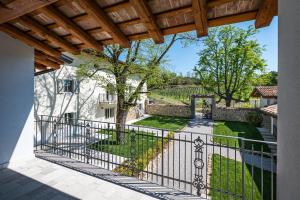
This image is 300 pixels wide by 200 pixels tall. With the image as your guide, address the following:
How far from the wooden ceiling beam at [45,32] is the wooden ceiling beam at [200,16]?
290 centimetres

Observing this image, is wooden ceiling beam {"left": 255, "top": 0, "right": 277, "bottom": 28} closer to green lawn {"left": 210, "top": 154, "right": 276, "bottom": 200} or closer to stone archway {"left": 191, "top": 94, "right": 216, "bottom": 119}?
green lawn {"left": 210, "top": 154, "right": 276, "bottom": 200}

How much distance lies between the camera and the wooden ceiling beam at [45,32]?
11.2ft

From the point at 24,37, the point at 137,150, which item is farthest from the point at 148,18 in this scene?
the point at 137,150

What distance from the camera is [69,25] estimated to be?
10.8 ft

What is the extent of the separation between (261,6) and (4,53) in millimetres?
5511

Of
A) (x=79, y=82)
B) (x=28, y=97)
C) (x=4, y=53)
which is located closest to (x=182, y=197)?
(x=28, y=97)

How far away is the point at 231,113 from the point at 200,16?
18.9 metres

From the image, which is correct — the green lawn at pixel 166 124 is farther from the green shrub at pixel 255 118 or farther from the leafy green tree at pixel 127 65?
the green shrub at pixel 255 118

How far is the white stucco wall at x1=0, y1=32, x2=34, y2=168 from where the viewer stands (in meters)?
4.57

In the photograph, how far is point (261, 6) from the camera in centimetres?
247

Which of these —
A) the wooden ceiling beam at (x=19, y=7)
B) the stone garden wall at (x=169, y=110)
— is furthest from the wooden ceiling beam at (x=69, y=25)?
the stone garden wall at (x=169, y=110)

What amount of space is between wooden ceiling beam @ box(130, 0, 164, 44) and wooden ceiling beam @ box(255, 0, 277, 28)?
1.54m

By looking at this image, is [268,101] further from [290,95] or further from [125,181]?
[290,95]

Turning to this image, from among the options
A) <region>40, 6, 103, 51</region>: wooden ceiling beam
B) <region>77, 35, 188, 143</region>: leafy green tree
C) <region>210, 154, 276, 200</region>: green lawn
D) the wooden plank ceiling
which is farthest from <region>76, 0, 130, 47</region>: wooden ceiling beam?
<region>77, 35, 188, 143</region>: leafy green tree
